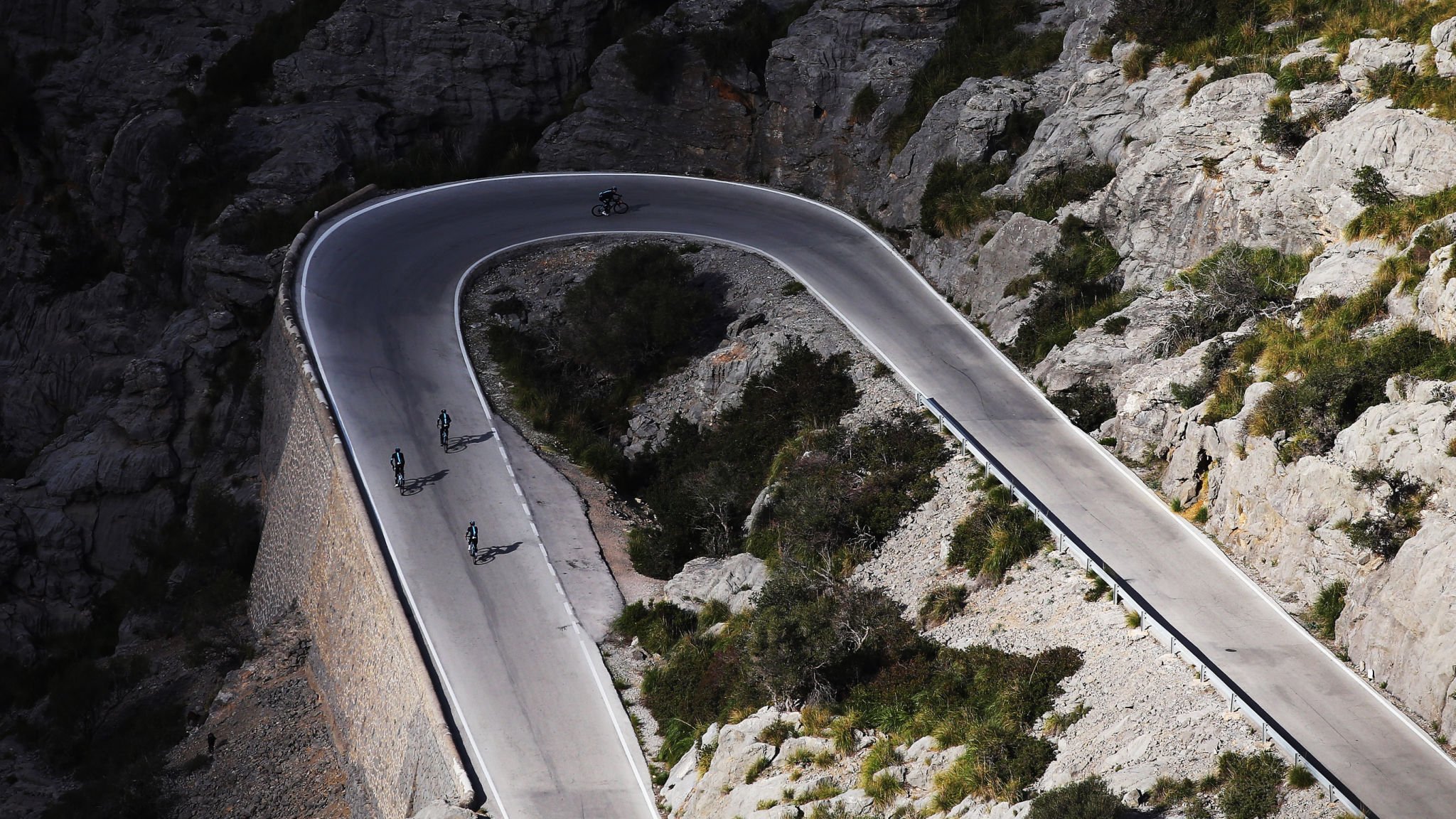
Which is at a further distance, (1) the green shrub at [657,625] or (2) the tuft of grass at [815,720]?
(1) the green shrub at [657,625]

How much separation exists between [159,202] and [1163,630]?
151 ft

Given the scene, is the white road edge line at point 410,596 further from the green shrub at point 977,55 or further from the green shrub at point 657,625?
the green shrub at point 977,55

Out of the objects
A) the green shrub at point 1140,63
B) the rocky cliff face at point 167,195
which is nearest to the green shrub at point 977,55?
the green shrub at point 1140,63

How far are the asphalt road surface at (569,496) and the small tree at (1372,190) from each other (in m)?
7.81

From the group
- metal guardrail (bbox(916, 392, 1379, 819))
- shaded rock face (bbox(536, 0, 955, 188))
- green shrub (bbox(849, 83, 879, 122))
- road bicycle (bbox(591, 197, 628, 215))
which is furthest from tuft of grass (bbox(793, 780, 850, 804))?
green shrub (bbox(849, 83, 879, 122))

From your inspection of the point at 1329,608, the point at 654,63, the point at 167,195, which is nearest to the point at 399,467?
the point at 1329,608

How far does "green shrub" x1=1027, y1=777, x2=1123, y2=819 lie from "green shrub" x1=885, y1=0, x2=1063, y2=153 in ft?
99.5

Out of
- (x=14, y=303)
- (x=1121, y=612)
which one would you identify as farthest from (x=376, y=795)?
(x=14, y=303)

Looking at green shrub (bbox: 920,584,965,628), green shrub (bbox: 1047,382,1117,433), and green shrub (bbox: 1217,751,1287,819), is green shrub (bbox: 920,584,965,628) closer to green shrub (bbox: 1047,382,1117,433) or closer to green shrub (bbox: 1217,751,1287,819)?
green shrub (bbox: 1047,382,1117,433)

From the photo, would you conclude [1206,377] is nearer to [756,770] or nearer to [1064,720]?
[1064,720]

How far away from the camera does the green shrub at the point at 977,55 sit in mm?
43250

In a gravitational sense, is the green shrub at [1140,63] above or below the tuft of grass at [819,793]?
above

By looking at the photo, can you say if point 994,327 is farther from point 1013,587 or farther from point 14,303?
point 14,303

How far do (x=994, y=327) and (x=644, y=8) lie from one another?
94.4 ft
